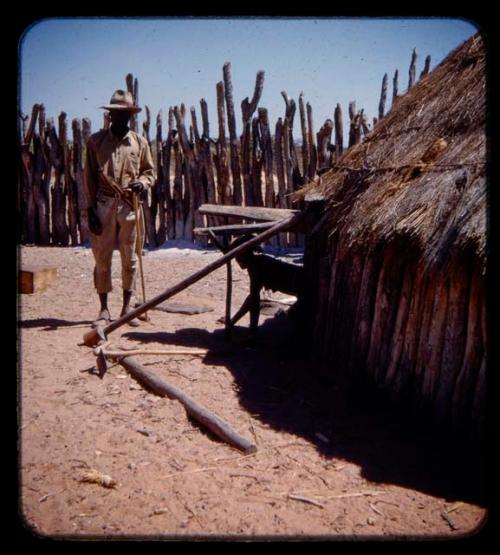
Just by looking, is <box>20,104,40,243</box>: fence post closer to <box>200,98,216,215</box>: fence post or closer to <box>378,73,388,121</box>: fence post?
<box>200,98,216,215</box>: fence post

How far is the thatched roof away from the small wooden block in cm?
421

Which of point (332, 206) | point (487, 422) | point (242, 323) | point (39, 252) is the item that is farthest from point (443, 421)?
point (39, 252)

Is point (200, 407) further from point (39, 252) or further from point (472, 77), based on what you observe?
point (39, 252)

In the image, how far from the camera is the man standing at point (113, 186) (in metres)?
5.44

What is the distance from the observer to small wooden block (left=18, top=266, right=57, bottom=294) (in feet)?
22.4

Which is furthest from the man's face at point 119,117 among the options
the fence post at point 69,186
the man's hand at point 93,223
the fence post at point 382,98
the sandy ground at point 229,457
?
the fence post at point 382,98

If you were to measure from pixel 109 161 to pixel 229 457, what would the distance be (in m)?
Result: 3.55

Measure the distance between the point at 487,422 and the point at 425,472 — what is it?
1.55ft

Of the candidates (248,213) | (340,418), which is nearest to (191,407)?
(340,418)

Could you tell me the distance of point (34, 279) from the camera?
6855 millimetres

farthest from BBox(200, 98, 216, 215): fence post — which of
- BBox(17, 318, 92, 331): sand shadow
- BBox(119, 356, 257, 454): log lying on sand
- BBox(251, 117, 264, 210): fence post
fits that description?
BBox(119, 356, 257, 454): log lying on sand

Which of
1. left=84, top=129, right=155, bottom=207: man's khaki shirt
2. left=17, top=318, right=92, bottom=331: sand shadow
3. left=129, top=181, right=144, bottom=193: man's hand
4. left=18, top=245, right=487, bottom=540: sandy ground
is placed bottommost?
left=18, top=245, right=487, bottom=540: sandy ground

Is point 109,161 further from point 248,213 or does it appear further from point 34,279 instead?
point 34,279

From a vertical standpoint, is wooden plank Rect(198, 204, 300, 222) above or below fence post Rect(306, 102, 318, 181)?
below
